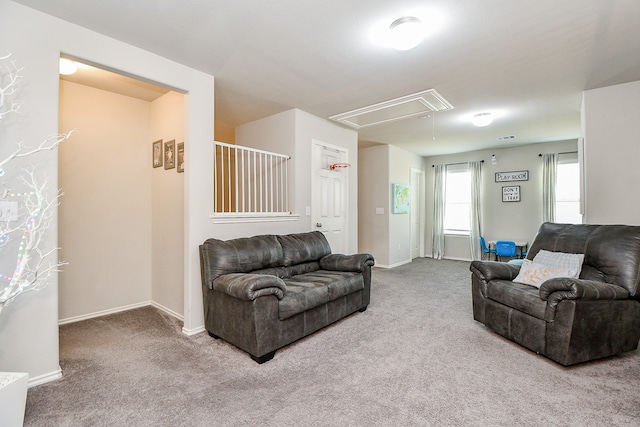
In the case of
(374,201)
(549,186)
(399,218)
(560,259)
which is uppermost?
(549,186)

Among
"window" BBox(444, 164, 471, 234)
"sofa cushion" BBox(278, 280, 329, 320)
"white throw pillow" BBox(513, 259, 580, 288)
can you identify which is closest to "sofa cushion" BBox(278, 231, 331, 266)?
"sofa cushion" BBox(278, 280, 329, 320)

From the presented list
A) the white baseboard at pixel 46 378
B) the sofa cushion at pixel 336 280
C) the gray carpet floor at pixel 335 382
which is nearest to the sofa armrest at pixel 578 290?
the gray carpet floor at pixel 335 382

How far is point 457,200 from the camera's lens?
23.9ft

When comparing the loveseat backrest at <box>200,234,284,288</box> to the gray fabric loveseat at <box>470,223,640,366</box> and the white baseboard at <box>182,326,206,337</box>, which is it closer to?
the white baseboard at <box>182,326,206,337</box>

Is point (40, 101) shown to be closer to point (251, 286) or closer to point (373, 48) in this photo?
point (251, 286)

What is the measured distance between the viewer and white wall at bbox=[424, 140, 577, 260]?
20.6ft

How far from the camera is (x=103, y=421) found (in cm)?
172

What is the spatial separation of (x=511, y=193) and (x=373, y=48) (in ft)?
18.0

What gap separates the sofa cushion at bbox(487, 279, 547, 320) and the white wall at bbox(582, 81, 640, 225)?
1.51m

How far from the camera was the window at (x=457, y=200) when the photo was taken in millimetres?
7129

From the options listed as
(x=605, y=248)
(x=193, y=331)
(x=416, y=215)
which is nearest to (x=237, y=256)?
(x=193, y=331)

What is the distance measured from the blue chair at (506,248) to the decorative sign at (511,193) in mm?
956

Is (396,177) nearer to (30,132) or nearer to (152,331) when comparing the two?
(152,331)

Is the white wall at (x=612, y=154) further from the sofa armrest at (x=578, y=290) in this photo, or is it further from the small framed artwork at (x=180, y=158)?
the small framed artwork at (x=180, y=158)
